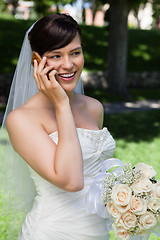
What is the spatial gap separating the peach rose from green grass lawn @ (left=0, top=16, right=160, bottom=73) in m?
14.6

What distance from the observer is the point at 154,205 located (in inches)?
90.9

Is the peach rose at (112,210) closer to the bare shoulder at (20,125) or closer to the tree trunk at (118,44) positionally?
the bare shoulder at (20,125)

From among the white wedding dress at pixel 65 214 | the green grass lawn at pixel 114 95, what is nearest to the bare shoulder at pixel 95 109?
the white wedding dress at pixel 65 214

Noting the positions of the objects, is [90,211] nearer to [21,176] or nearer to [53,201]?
[53,201]

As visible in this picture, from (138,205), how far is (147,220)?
0.35 ft

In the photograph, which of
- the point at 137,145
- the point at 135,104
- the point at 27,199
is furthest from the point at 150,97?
the point at 27,199

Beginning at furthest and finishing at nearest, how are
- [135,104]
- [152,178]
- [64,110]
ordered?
[135,104] < [152,178] < [64,110]

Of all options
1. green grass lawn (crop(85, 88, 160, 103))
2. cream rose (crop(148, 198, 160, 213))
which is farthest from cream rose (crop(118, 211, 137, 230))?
green grass lawn (crop(85, 88, 160, 103))

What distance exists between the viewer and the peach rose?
89.3 inches

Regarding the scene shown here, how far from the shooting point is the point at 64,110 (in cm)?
230

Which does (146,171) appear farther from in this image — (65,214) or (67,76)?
(67,76)

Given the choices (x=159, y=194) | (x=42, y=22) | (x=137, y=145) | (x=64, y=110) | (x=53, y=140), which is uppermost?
(x=42, y=22)

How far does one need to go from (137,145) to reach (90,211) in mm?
7171

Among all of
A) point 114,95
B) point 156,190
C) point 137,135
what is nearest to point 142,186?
point 156,190
